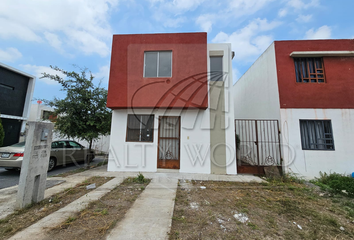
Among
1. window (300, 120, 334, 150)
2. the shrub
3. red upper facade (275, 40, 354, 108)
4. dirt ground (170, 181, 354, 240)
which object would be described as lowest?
dirt ground (170, 181, 354, 240)

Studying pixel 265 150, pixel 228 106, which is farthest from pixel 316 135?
pixel 228 106

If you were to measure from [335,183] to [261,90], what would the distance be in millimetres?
4477

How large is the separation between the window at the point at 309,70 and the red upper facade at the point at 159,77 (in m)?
3.92

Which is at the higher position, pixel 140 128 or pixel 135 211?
pixel 140 128

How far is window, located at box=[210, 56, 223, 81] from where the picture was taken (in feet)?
22.0

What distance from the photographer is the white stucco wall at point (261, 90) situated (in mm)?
6699

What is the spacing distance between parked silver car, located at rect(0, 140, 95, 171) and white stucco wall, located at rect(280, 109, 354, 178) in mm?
8688

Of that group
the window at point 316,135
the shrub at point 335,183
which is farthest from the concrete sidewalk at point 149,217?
the window at point 316,135

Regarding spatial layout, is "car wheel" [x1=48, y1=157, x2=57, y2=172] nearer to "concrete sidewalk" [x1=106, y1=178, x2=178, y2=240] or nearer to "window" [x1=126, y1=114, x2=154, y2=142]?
"window" [x1=126, y1=114, x2=154, y2=142]

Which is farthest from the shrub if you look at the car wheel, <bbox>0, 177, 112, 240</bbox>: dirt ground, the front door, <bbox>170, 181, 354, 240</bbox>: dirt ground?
the car wheel

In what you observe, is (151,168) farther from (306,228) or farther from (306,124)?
(306,124)

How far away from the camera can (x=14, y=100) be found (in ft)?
41.2

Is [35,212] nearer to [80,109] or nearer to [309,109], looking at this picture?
[80,109]

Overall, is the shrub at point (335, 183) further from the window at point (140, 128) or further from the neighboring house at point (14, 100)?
the neighboring house at point (14, 100)
